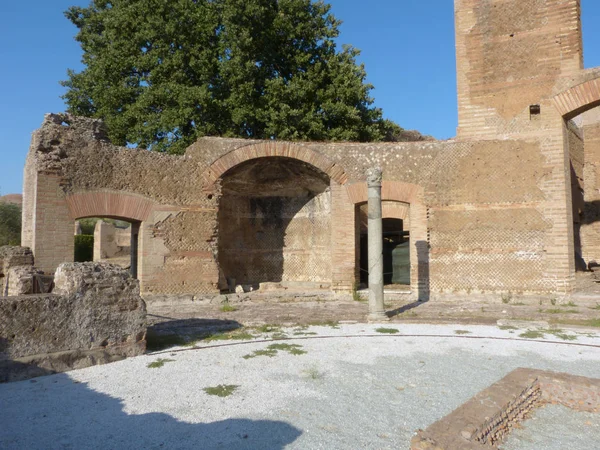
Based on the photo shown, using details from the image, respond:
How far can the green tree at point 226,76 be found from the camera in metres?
16.6

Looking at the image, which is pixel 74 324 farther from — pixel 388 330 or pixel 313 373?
pixel 388 330

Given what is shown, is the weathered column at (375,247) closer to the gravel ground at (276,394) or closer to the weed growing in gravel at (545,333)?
the gravel ground at (276,394)

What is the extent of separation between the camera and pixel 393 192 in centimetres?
1160

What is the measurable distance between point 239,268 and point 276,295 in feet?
7.50

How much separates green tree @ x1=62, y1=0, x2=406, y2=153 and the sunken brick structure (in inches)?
197

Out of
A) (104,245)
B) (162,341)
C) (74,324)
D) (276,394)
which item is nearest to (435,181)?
(162,341)

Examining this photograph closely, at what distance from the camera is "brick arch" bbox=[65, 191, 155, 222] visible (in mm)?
10164

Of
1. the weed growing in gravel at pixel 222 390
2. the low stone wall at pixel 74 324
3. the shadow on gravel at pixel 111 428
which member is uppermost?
the low stone wall at pixel 74 324

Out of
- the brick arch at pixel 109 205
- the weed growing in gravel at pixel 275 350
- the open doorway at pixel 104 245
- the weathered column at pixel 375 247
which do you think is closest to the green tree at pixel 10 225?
the open doorway at pixel 104 245

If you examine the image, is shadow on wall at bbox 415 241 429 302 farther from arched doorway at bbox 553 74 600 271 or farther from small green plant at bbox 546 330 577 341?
arched doorway at bbox 553 74 600 271

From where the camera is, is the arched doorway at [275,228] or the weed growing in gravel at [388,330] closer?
the weed growing in gravel at [388,330]

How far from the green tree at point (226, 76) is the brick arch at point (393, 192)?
5083 mm

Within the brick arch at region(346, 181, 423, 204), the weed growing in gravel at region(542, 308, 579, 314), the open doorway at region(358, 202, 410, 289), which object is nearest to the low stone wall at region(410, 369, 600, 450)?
the weed growing in gravel at region(542, 308, 579, 314)

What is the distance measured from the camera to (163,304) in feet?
34.9
